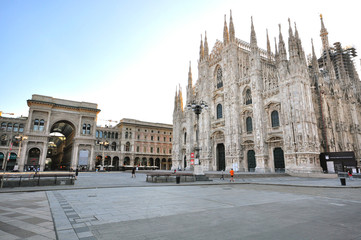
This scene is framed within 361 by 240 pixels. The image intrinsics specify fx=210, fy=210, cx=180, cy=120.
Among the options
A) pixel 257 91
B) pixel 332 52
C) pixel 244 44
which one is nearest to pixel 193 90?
pixel 244 44

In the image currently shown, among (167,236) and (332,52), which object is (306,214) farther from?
(332,52)

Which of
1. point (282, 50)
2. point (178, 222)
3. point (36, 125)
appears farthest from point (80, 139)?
point (178, 222)

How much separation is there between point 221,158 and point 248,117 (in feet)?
30.4

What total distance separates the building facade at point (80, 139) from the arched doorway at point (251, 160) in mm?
30188

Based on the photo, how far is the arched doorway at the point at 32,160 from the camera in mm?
43281

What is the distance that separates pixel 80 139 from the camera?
47.3 m

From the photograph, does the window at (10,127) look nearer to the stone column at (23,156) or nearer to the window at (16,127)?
the window at (16,127)

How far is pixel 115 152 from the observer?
190 feet

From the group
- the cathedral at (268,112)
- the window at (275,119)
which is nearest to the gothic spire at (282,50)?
the cathedral at (268,112)

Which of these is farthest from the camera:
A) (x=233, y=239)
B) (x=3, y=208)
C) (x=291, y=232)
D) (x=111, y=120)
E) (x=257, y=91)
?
(x=111, y=120)

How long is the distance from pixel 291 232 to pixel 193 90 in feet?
152

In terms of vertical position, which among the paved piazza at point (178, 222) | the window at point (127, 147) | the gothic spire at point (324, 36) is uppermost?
the gothic spire at point (324, 36)

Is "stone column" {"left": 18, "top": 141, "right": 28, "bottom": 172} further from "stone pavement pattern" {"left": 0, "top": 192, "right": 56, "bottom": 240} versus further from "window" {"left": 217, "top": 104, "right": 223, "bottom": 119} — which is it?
"stone pavement pattern" {"left": 0, "top": 192, "right": 56, "bottom": 240}

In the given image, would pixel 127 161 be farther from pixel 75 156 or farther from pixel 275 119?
pixel 275 119
